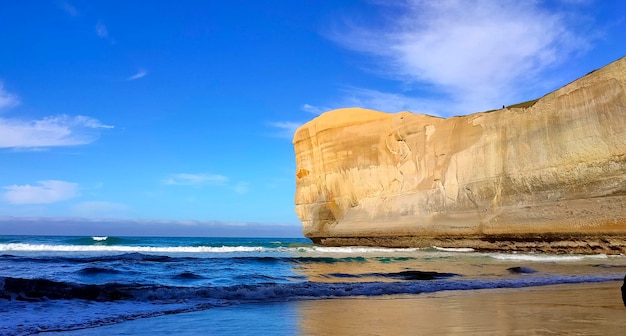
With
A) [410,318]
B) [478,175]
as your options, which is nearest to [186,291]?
[410,318]

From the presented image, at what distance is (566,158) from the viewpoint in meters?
20.5

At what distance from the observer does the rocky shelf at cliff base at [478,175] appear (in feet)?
63.5

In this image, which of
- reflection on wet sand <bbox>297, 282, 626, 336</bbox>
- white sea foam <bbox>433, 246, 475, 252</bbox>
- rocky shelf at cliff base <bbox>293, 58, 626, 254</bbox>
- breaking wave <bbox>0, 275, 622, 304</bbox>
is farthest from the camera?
white sea foam <bbox>433, 246, 475, 252</bbox>

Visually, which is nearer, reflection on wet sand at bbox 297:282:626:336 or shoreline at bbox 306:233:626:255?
reflection on wet sand at bbox 297:282:626:336

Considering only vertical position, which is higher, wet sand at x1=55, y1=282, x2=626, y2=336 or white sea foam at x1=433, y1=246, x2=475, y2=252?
white sea foam at x1=433, y1=246, x2=475, y2=252

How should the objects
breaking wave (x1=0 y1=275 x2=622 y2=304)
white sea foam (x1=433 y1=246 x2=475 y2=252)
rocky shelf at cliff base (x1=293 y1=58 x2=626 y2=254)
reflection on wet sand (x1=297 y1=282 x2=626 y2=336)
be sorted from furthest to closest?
white sea foam (x1=433 y1=246 x2=475 y2=252) < rocky shelf at cliff base (x1=293 y1=58 x2=626 y2=254) < breaking wave (x1=0 y1=275 x2=622 y2=304) < reflection on wet sand (x1=297 y1=282 x2=626 y2=336)

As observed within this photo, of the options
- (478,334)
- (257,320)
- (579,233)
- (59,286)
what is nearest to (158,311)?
(257,320)

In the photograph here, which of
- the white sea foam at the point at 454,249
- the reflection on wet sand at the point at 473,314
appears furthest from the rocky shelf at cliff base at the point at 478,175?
the reflection on wet sand at the point at 473,314

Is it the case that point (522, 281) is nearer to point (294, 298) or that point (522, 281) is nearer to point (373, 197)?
point (294, 298)

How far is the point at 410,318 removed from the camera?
519 cm

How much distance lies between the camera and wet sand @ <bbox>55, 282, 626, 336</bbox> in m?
4.46

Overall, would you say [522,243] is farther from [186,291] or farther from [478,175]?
[186,291]

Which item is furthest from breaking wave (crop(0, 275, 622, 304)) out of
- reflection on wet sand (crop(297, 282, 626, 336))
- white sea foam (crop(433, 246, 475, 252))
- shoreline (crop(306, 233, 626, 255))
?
white sea foam (crop(433, 246, 475, 252))

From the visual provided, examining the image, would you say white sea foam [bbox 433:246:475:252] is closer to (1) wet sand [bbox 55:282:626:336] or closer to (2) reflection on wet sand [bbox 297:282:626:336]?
(2) reflection on wet sand [bbox 297:282:626:336]
